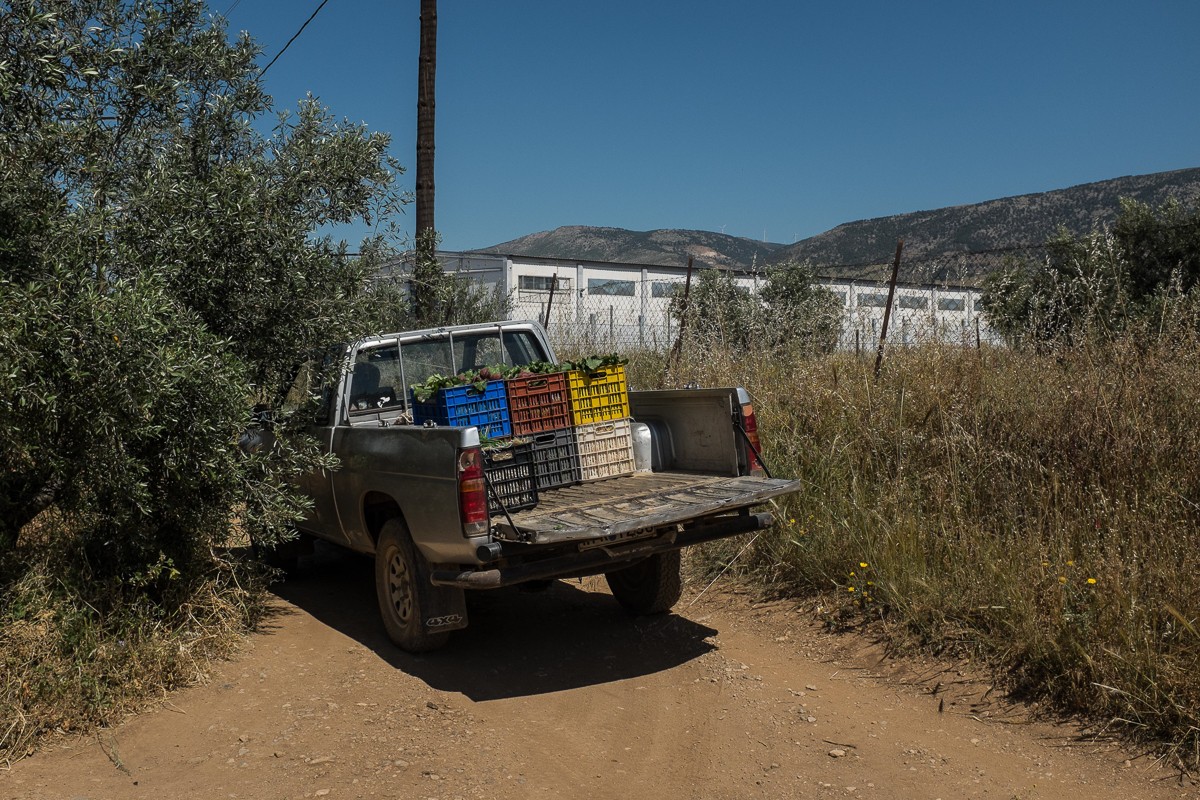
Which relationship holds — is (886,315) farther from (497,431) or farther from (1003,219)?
(1003,219)

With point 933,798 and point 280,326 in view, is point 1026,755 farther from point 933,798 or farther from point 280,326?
point 280,326

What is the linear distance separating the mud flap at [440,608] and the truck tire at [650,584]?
3.78 ft

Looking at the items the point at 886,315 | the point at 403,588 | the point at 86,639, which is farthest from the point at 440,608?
the point at 886,315

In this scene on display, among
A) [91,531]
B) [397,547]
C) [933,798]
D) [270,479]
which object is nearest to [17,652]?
[91,531]

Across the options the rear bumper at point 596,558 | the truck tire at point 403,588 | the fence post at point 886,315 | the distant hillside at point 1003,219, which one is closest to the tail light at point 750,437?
the rear bumper at point 596,558

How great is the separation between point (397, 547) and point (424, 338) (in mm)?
1771

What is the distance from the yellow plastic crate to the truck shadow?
4.69ft

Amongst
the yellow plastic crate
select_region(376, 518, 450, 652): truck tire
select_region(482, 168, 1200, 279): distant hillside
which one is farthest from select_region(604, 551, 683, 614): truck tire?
select_region(482, 168, 1200, 279): distant hillside

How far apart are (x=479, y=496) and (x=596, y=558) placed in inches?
30.8

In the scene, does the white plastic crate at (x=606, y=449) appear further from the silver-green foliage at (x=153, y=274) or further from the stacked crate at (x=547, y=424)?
the silver-green foliage at (x=153, y=274)

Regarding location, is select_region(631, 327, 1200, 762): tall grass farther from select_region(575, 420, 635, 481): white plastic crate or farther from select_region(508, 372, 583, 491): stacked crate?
select_region(508, 372, 583, 491): stacked crate

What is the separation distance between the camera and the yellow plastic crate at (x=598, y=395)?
603cm

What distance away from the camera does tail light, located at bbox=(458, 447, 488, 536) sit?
4.94 meters

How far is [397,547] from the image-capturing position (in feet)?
19.0
